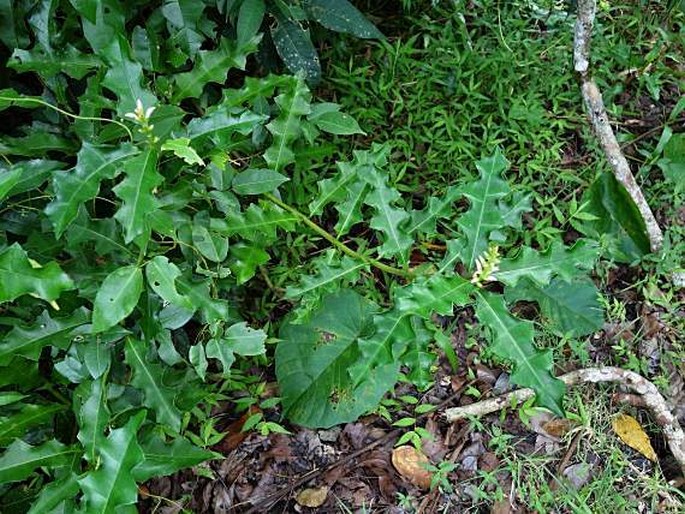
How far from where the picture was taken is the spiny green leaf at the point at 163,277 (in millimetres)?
1576

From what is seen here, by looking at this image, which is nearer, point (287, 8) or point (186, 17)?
point (186, 17)

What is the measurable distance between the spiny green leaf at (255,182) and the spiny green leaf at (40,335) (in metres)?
0.53

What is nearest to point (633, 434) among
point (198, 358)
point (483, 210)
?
point (483, 210)

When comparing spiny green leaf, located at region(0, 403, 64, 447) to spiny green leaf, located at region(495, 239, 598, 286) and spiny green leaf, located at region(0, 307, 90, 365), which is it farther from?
spiny green leaf, located at region(495, 239, 598, 286)

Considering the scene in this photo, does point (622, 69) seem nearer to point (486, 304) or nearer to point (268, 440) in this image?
point (486, 304)

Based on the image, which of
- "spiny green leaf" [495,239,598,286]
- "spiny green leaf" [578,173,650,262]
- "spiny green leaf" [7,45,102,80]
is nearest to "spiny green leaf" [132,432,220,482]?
"spiny green leaf" [495,239,598,286]

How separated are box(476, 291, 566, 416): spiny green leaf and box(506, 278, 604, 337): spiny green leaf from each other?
930 millimetres

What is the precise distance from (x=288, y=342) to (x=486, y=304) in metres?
0.95

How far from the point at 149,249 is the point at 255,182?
0.35m

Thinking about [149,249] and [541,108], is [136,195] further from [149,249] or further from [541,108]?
[541,108]

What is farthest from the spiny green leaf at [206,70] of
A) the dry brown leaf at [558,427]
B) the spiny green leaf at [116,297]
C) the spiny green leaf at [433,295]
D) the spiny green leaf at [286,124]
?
the dry brown leaf at [558,427]

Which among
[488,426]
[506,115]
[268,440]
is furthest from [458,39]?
[268,440]

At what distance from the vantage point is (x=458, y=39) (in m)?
3.10

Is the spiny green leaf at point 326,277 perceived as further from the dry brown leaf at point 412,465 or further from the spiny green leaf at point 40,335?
the dry brown leaf at point 412,465
